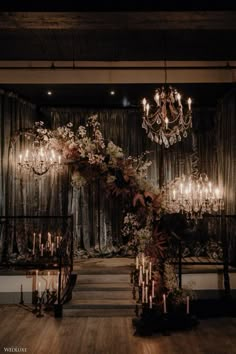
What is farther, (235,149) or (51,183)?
(51,183)

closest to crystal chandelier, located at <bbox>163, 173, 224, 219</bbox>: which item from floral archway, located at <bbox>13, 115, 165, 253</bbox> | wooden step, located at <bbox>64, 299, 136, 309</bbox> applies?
floral archway, located at <bbox>13, 115, 165, 253</bbox>

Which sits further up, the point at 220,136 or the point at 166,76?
the point at 166,76

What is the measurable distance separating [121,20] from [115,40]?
190 cm

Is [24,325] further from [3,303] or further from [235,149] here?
[235,149]

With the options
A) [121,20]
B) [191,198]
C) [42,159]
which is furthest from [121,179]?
[121,20]

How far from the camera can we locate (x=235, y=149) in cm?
706

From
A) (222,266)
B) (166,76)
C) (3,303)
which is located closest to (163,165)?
(166,76)

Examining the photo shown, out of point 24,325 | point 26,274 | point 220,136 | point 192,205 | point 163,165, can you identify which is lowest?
point 24,325

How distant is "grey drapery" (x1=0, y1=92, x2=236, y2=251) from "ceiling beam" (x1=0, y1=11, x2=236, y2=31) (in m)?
3.64

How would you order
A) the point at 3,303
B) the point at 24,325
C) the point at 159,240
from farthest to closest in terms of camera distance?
the point at 3,303 < the point at 159,240 < the point at 24,325

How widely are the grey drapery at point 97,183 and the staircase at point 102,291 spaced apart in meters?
→ 1.22

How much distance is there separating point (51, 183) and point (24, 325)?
11.6 ft

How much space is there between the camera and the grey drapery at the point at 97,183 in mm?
7773

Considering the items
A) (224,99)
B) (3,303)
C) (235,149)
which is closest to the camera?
(3,303)
